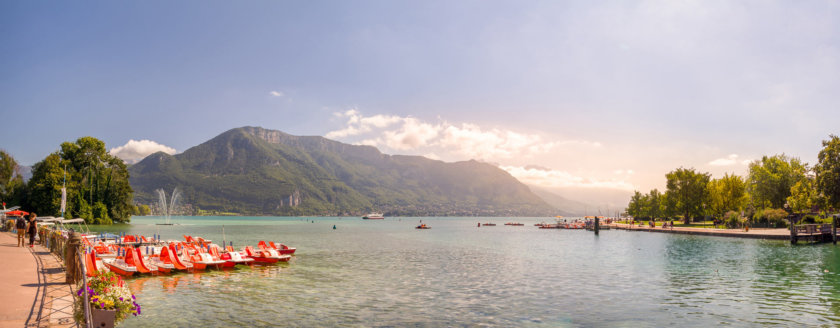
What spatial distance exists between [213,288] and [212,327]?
963cm

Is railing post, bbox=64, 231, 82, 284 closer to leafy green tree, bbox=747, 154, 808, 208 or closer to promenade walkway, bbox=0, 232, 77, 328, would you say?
promenade walkway, bbox=0, 232, 77, 328

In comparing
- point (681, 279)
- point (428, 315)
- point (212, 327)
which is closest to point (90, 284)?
point (212, 327)

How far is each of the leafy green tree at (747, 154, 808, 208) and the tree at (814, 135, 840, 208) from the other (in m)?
40.3

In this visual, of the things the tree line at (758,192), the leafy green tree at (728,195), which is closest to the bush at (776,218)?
the tree line at (758,192)

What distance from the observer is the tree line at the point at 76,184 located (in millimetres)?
86688

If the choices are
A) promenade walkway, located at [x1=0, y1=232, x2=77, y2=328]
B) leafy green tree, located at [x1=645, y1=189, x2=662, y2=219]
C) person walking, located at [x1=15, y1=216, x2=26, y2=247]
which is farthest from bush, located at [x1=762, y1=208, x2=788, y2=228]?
person walking, located at [x1=15, y1=216, x2=26, y2=247]

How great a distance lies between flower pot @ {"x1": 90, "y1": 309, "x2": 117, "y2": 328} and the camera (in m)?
11.7

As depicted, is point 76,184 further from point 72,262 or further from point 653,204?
point 653,204

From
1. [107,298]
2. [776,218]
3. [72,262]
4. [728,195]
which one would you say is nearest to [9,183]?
[72,262]

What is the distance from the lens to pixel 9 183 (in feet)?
306

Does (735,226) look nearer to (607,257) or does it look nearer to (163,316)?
(607,257)

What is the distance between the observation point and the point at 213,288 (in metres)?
25.7

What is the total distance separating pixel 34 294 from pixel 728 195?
5021 inches

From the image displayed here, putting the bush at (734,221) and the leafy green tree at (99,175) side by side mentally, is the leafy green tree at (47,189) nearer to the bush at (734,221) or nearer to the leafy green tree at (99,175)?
the leafy green tree at (99,175)
